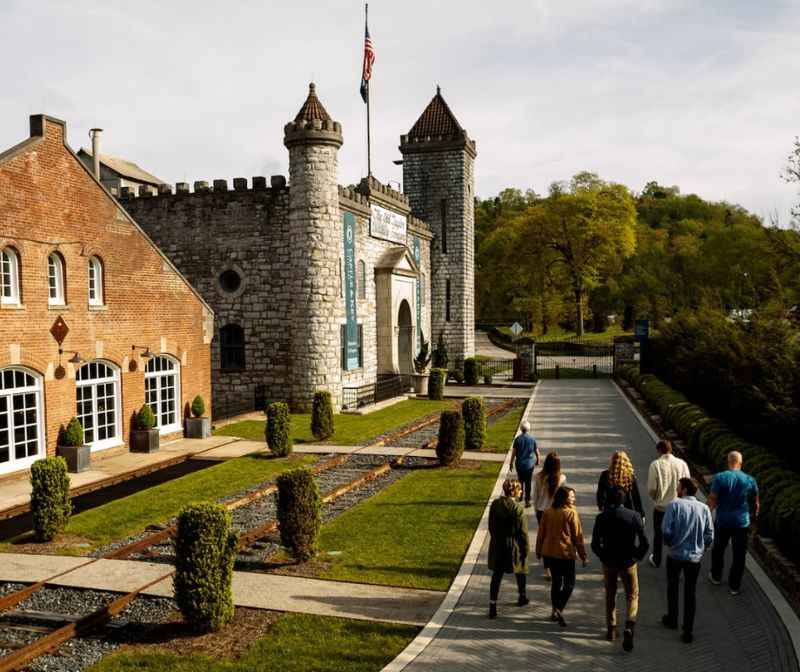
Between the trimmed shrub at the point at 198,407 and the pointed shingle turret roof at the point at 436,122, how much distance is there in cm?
2545

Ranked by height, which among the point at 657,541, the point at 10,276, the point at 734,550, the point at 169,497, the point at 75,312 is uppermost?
the point at 10,276

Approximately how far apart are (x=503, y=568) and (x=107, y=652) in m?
4.44

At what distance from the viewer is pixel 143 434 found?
764 inches

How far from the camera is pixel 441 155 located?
41.8m

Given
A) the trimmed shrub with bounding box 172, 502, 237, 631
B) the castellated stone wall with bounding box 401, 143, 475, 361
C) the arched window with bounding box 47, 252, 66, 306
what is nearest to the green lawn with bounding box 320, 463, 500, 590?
the trimmed shrub with bounding box 172, 502, 237, 631

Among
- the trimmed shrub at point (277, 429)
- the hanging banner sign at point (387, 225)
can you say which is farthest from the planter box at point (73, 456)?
the hanging banner sign at point (387, 225)

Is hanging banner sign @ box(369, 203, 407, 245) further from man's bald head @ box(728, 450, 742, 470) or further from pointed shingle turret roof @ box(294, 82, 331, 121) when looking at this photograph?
man's bald head @ box(728, 450, 742, 470)

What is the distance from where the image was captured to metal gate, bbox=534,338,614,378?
43950 mm

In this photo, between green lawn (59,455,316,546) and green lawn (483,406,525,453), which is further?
green lawn (483,406,525,453)

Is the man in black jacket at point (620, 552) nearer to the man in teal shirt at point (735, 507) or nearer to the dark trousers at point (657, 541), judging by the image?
the man in teal shirt at point (735, 507)

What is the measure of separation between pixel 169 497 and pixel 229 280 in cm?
1540

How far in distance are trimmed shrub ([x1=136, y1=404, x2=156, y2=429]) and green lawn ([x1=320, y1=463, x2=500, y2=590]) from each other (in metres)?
7.70

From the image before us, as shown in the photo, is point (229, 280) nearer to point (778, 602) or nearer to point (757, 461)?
point (757, 461)

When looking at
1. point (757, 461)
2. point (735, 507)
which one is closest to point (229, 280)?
point (757, 461)
